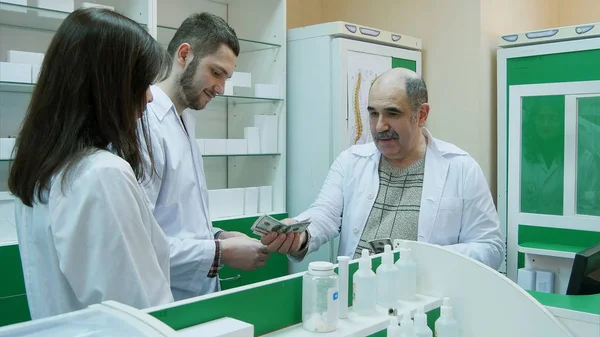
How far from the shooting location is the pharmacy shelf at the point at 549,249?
304 centimetres

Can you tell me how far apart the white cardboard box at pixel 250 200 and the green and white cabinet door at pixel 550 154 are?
146cm

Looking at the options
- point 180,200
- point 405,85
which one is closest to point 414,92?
point 405,85

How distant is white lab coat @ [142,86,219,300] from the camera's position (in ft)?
5.88

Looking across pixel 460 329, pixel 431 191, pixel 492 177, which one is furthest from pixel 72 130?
pixel 492 177

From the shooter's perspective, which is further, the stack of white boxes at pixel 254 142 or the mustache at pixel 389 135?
the stack of white boxes at pixel 254 142

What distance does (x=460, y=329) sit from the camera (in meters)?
1.65

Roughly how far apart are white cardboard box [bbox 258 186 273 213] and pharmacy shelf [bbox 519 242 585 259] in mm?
1435

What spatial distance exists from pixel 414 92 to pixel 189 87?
0.90m

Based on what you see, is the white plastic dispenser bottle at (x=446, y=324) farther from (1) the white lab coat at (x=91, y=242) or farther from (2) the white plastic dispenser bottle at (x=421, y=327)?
(1) the white lab coat at (x=91, y=242)

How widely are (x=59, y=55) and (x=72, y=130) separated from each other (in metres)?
0.17

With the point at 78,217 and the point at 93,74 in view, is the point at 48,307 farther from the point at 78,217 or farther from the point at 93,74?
the point at 93,74

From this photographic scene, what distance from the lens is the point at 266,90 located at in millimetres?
3182

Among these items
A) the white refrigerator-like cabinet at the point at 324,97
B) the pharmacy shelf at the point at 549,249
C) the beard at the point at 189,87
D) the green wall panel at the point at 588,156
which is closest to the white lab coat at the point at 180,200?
the beard at the point at 189,87

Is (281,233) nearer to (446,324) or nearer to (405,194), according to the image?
(405,194)
